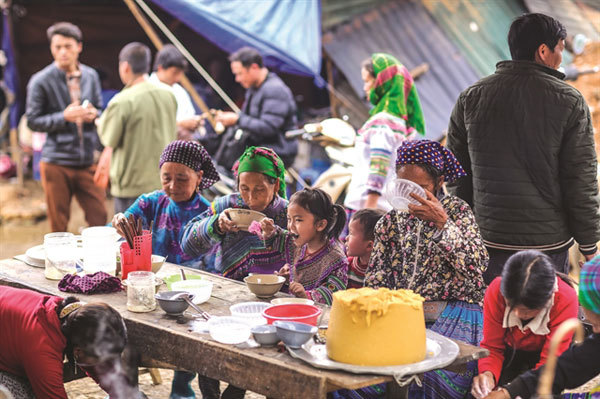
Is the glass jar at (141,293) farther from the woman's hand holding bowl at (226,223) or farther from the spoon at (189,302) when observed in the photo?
the woman's hand holding bowl at (226,223)

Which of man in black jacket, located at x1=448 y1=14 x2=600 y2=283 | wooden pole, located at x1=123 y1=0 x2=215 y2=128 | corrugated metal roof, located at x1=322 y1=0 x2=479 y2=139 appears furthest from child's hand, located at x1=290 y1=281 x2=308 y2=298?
corrugated metal roof, located at x1=322 y1=0 x2=479 y2=139

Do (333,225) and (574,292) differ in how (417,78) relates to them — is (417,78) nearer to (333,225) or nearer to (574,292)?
(333,225)

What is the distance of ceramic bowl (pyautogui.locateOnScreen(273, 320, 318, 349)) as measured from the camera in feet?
9.18

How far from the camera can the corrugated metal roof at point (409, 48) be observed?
28.3ft

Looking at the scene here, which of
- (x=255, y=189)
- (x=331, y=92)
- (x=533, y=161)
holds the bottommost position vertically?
(x=533, y=161)

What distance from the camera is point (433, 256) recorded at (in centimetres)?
353

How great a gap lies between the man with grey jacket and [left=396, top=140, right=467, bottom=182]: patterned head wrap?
3.85 meters

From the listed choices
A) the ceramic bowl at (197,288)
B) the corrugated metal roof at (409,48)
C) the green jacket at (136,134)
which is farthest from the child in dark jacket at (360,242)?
the corrugated metal roof at (409,48)

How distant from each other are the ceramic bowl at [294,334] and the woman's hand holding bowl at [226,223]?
114 cm

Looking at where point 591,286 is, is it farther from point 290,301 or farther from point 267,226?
point 267,226

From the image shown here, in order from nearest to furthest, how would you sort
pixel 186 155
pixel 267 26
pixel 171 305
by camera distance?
pixel 171 305 < pixel 186 155 < pixel 267 26

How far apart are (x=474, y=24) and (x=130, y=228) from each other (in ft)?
19.8

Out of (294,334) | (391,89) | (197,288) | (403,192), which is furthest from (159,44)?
(294,334)

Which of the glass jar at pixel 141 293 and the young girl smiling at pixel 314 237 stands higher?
the glass jar at pixel 141 293
